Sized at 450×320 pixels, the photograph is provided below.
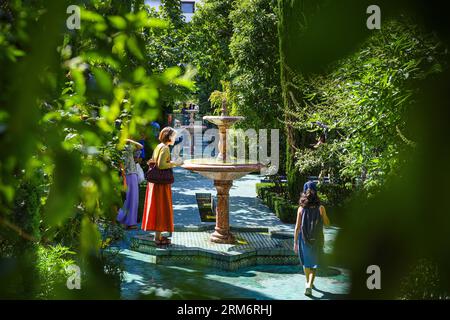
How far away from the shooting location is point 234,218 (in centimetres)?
1222

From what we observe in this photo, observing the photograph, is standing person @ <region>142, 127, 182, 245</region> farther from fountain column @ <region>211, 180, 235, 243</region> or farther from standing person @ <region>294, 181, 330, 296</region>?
standing person @ <region>294, 181, 330, 296</region>

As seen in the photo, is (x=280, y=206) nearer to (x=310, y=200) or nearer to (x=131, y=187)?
(x=131, y=187)

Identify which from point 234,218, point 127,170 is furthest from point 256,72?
point 127,170

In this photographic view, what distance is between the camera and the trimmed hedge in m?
11.8

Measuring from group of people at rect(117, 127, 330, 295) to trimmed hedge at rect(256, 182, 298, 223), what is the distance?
3619 mm

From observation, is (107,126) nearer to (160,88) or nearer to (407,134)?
(160,88)

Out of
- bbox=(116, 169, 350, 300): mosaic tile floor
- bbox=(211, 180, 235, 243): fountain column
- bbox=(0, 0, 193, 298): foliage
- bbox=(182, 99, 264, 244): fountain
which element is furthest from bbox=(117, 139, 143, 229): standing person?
bbox=(0, 0, 193, 298): foliage

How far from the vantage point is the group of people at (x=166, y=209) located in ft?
21.7

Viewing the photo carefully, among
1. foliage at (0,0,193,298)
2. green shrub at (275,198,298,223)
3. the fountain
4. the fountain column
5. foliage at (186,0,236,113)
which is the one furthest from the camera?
foliage at (186,0,236,113)

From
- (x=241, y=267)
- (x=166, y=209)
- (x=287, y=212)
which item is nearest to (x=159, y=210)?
(x=166, y=209)

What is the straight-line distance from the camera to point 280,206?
1212 cm

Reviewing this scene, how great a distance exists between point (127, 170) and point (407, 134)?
10.1m

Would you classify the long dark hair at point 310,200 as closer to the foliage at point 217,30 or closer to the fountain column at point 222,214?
the fountain column at point 222,214

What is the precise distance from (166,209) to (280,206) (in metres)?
4.31
